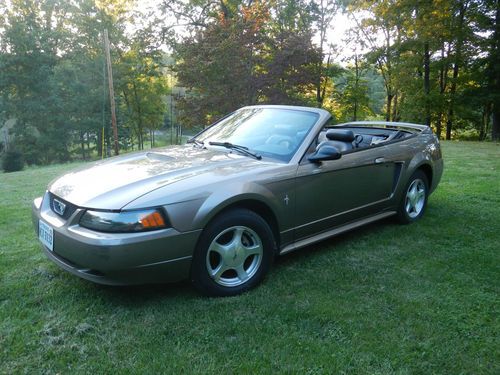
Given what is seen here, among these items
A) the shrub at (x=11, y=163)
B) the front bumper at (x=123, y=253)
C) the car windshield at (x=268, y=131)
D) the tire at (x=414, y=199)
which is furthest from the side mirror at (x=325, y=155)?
the shrub at (x=11, y=163)

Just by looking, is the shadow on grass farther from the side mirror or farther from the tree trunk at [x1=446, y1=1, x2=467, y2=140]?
the tree trunk at [x1=446, y1=1, x2=467, y2=140]

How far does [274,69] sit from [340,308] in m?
14.1

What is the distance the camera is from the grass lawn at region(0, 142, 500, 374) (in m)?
2.15

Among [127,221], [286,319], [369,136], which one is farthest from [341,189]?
[127,221]

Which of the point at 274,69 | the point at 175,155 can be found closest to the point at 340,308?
the point at 175,155

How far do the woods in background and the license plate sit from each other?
510 inches

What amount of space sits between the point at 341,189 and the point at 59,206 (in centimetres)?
234

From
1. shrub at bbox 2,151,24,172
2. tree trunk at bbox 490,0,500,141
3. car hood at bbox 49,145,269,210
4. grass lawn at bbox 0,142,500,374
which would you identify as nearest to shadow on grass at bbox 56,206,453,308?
grass lawn at bbox 0,142,500,374

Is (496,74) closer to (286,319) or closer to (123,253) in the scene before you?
(286,319)

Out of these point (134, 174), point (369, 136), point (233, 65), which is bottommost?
point (134, 174)

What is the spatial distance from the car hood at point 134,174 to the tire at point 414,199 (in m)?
2.14

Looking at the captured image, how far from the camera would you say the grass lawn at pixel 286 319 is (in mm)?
2152

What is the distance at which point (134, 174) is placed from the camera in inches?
117

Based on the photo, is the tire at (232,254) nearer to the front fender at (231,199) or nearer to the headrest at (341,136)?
the front fender at (231,199)
